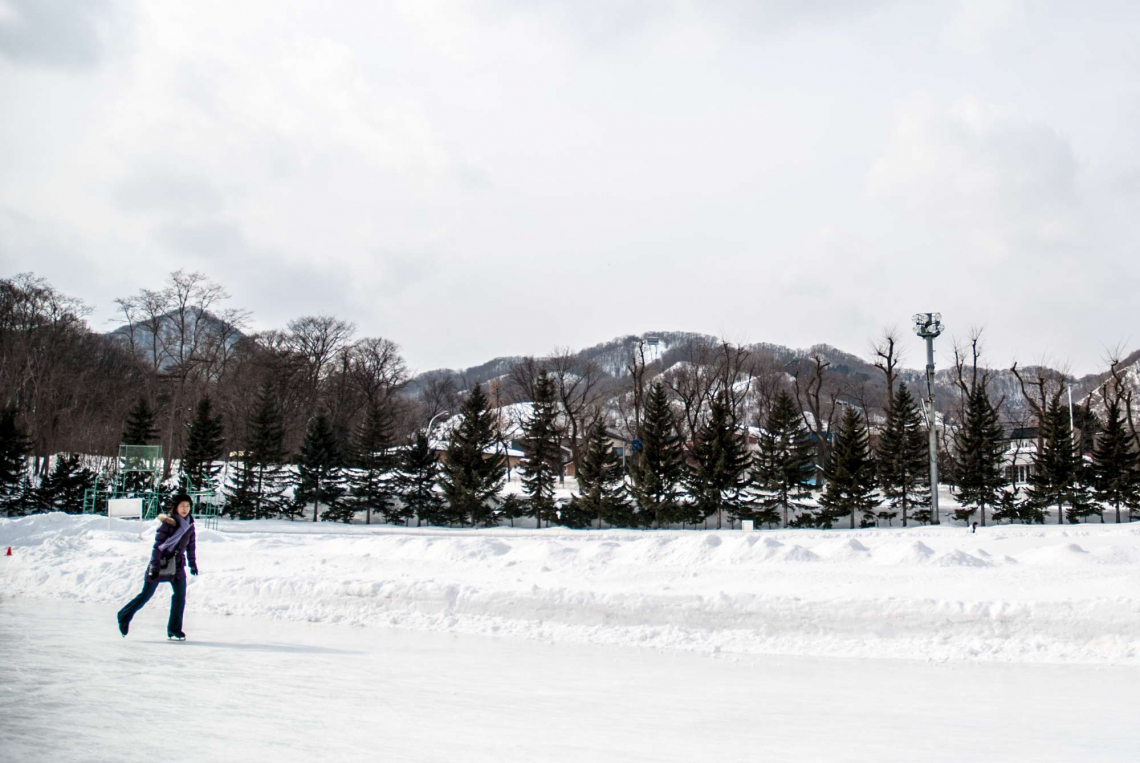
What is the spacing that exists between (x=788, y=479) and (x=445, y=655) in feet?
127

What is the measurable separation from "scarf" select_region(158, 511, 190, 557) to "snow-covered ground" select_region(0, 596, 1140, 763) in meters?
1.11

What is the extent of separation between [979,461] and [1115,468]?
7100mm

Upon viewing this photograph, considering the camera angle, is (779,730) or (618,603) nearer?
(779,730)

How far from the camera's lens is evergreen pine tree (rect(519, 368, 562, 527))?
144 ft

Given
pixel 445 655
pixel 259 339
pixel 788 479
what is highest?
pixel 259 339

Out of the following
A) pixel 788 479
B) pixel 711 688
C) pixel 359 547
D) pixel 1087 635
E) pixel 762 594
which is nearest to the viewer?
pixel 711 688

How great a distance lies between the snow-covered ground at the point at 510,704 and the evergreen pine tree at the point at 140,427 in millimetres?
40599

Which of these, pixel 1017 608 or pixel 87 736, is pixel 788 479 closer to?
pixel 1017 608

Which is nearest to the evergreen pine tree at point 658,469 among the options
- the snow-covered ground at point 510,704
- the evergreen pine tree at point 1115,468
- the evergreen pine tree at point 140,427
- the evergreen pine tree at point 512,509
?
the evergreen pine tree at point 512,509

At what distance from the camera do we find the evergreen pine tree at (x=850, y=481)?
44500 millimetres

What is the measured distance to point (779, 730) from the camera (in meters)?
6.60

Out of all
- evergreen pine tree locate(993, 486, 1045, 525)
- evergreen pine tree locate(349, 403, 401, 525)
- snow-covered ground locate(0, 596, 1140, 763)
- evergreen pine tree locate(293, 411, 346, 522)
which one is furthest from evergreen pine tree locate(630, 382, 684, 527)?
snow-covered ground locate(0, 596, 1140, 763)

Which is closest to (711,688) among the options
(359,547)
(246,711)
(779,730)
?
(779,730)

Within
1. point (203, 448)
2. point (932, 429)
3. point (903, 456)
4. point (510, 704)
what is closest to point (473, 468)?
point (203, 448)
